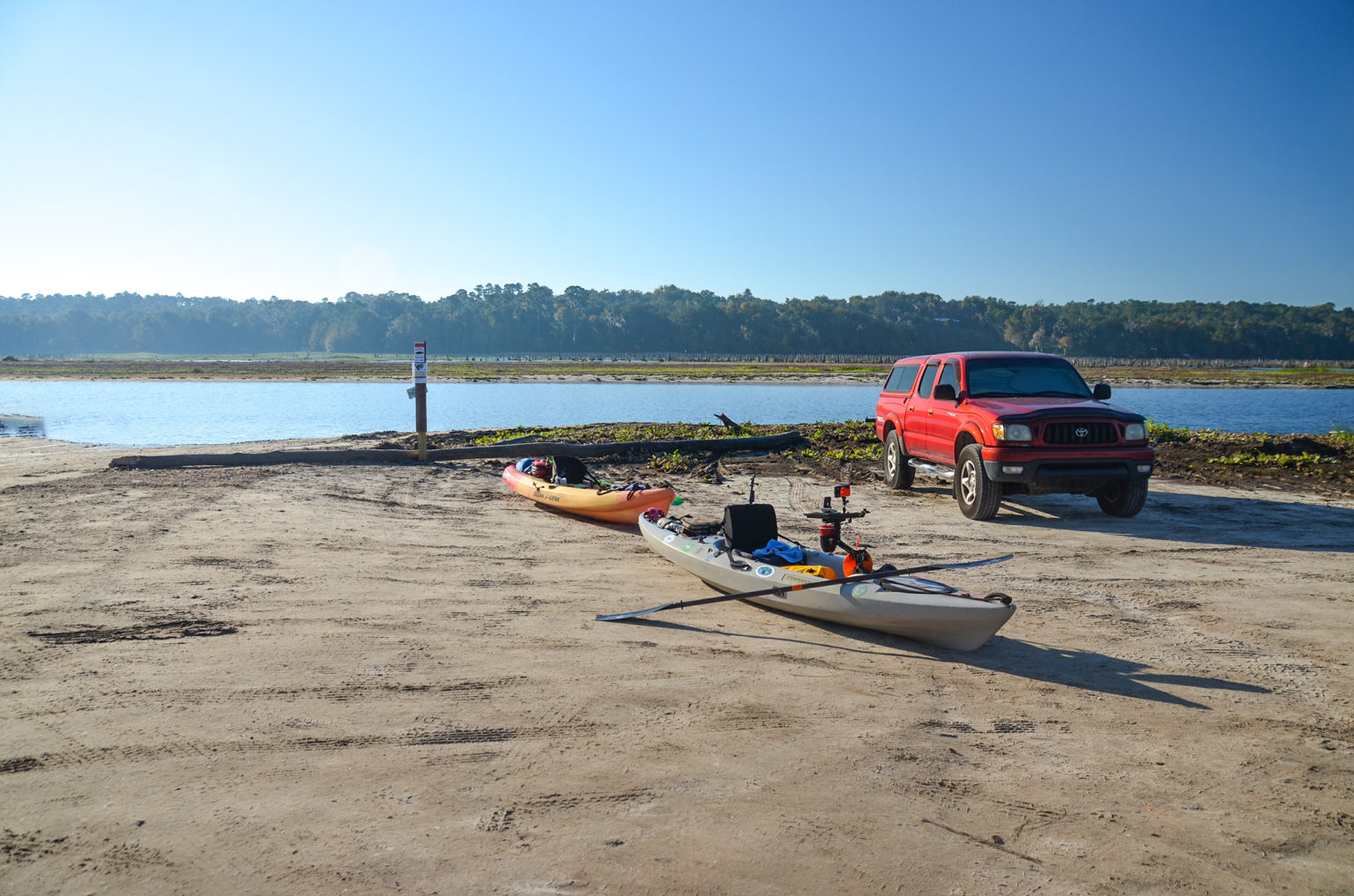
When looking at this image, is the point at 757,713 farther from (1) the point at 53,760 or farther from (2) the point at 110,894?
(1) the point at 53,760

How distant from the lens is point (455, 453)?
51.4 ft

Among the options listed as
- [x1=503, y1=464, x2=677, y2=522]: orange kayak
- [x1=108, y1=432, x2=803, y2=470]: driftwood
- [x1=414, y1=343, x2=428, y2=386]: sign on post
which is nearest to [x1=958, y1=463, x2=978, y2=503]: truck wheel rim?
[x1=503, y1=464, x2=677, y2=522]: orange kayak

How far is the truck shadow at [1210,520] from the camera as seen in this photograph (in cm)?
934

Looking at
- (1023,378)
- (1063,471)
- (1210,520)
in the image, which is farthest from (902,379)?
(1210,520)

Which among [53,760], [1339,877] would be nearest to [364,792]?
[53,760]

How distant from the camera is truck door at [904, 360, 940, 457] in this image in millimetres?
12186

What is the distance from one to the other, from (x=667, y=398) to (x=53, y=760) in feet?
141

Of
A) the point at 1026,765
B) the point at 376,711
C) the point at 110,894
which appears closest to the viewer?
the point at 110,894

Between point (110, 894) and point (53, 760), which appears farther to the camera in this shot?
point (53, 760)

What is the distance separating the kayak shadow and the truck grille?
4611mm

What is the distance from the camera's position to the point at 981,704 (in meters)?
4.86

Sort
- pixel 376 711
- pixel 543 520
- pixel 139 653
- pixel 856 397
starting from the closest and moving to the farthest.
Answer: pixel 376 711 → pixel 139 653 → pixel 543 520 → pixel 856 397

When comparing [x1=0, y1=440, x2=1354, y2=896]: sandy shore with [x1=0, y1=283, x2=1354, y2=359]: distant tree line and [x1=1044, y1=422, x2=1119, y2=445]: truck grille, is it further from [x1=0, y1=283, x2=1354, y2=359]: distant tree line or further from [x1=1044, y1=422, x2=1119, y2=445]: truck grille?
[x1=0, y1=283, x2=1354, y2=359]: distant tree line

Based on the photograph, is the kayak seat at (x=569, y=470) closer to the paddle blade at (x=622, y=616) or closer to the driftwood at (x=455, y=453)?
the driftwood at (x=455, y=453)
